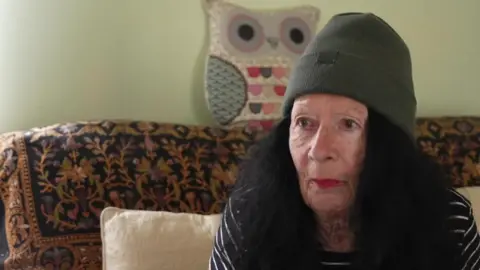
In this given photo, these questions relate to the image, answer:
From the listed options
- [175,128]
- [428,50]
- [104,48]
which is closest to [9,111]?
[104,48]

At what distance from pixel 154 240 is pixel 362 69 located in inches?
26.0

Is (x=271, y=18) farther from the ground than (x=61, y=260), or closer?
farther from the ground

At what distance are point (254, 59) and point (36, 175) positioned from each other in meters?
0.70

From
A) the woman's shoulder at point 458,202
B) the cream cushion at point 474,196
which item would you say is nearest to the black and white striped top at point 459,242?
the woman's shoulder at point 458,202

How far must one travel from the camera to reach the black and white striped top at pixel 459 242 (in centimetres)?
118

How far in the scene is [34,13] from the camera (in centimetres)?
179

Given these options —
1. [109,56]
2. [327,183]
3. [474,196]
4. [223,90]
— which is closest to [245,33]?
[223,90]

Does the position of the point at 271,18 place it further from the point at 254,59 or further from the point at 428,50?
the point at 428,50

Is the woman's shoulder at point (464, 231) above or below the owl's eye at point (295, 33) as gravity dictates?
below

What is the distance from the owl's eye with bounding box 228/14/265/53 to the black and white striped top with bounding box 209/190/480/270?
0.74 m

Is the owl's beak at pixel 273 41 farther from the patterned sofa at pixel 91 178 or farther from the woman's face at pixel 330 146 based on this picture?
the woman's face at pixel 330 146

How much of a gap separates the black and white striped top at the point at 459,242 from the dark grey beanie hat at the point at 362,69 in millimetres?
193

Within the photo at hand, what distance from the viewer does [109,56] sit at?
1.87m

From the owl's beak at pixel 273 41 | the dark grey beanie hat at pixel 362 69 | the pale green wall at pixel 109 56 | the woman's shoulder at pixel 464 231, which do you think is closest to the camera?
the dark grey beanie hat at pixel 362 69
